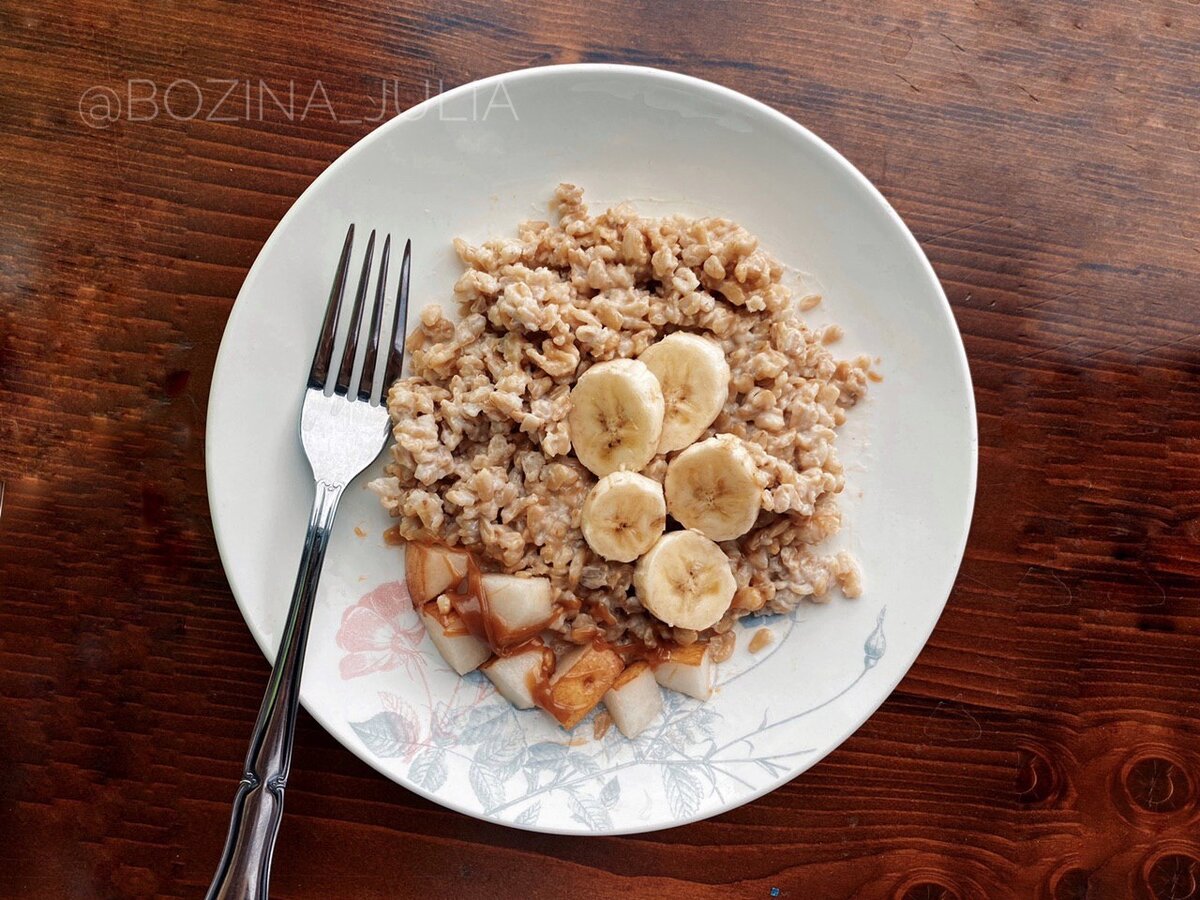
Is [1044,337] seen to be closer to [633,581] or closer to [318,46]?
[633,581]

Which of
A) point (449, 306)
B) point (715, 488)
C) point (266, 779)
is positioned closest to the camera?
point (266, 779)

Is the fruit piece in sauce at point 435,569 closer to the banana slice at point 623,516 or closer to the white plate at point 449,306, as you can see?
the white plate at point 449,306

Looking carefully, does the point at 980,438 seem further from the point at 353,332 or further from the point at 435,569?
the point at 353,332

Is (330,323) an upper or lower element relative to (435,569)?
upper

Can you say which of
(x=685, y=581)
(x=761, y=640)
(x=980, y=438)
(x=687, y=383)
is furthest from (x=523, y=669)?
(x=980, y=438)

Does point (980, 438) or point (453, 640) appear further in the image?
point (980, 438)

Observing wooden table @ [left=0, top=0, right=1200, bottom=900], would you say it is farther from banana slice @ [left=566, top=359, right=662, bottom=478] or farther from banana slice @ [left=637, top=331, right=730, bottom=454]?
banana slice @ [left=566, top=359, right=662, bottom=478]

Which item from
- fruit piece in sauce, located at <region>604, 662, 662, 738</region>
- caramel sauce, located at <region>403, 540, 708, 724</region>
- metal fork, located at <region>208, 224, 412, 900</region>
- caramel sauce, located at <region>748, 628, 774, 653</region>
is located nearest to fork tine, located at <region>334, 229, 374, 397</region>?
metal fork, located at <region>208, 224, 412, 900</region>

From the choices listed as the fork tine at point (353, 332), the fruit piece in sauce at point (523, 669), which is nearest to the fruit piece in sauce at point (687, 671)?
the fruit piece in sauce at point (523, 669)
